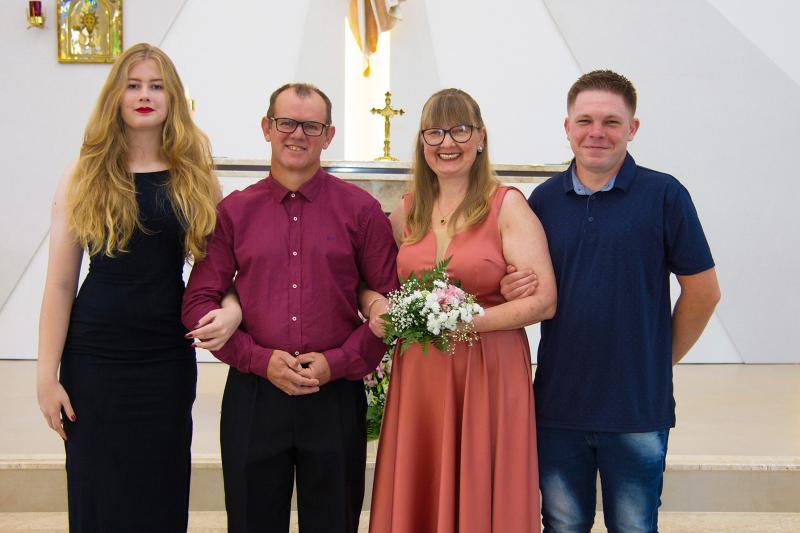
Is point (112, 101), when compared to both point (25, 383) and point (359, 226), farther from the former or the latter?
point (25, 383)

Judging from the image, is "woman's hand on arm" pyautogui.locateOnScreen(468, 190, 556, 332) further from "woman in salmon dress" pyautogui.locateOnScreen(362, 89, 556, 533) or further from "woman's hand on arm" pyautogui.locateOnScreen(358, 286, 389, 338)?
"woman's hand on arm" pyautogui.locateOnScreen(358, 286, 389, 338)

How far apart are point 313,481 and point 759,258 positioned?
520cm

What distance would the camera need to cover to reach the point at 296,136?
2270 millimetres

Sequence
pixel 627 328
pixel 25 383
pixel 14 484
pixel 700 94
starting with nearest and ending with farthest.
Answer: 1. pixel 627 328
2. pixel 14 484
3. pixel 25 383
4. pixel 700 94

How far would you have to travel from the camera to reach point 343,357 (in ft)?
7.18

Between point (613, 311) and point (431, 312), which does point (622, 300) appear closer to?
point (613, 311)

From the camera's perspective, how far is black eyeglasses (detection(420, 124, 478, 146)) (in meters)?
2.26

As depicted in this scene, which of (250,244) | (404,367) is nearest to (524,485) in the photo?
(404,367)

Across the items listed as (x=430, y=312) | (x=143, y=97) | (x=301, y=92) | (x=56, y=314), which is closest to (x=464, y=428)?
(x=430, y=312)

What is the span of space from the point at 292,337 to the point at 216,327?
0.24 m

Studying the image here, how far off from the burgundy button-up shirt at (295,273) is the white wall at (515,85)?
3.95 m

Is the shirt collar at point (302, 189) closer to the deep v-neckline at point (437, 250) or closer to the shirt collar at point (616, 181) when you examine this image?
the deep v-neckline at point (437, 250)

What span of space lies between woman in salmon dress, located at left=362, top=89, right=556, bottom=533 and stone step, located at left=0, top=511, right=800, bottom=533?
1255 mm

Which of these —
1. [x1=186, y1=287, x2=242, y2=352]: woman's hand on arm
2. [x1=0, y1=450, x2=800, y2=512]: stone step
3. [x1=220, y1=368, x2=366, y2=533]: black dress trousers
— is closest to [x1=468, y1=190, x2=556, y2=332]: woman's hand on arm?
[x1=220, y1=368, x2=366, y2=533]: black dress trousers
